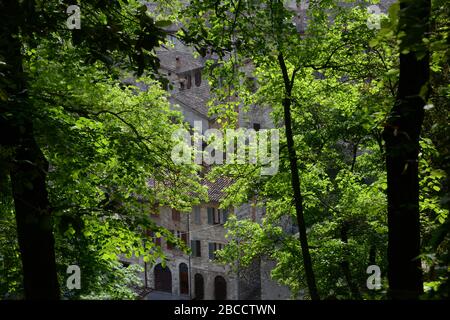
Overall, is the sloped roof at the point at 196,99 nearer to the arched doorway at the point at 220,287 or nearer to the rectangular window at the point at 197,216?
the rectangular window at the point at 197,216

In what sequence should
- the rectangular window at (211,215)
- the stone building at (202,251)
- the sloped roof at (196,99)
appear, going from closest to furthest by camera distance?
the stone building at (202,251)
the rectangular window at (211,215)
the sloped roof at (196,99)

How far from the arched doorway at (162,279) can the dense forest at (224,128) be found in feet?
73.0

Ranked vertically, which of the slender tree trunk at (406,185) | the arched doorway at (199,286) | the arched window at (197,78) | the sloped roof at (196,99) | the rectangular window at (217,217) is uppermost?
the arched window at (197,78)

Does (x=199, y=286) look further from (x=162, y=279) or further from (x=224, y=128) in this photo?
(x=224, y=128)

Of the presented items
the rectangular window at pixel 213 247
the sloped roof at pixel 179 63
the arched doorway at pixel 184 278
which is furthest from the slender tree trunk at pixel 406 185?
the sloped roof at pixel 179 63

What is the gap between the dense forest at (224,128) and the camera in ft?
14.9

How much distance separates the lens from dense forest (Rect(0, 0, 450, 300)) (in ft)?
14.9

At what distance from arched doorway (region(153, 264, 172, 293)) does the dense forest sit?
73.0 feet

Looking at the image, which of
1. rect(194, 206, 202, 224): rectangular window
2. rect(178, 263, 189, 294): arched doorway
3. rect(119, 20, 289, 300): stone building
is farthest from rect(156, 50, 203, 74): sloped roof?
rect(178, 263, 189, 294): arched doorway

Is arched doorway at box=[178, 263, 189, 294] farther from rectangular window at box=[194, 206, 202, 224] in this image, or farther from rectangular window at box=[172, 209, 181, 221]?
rectangular window at box=[194, 206, 202, 224]

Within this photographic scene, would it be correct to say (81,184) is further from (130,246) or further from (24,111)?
(24,111)

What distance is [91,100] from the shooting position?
11.7 metres

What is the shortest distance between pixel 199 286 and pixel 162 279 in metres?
4.20
